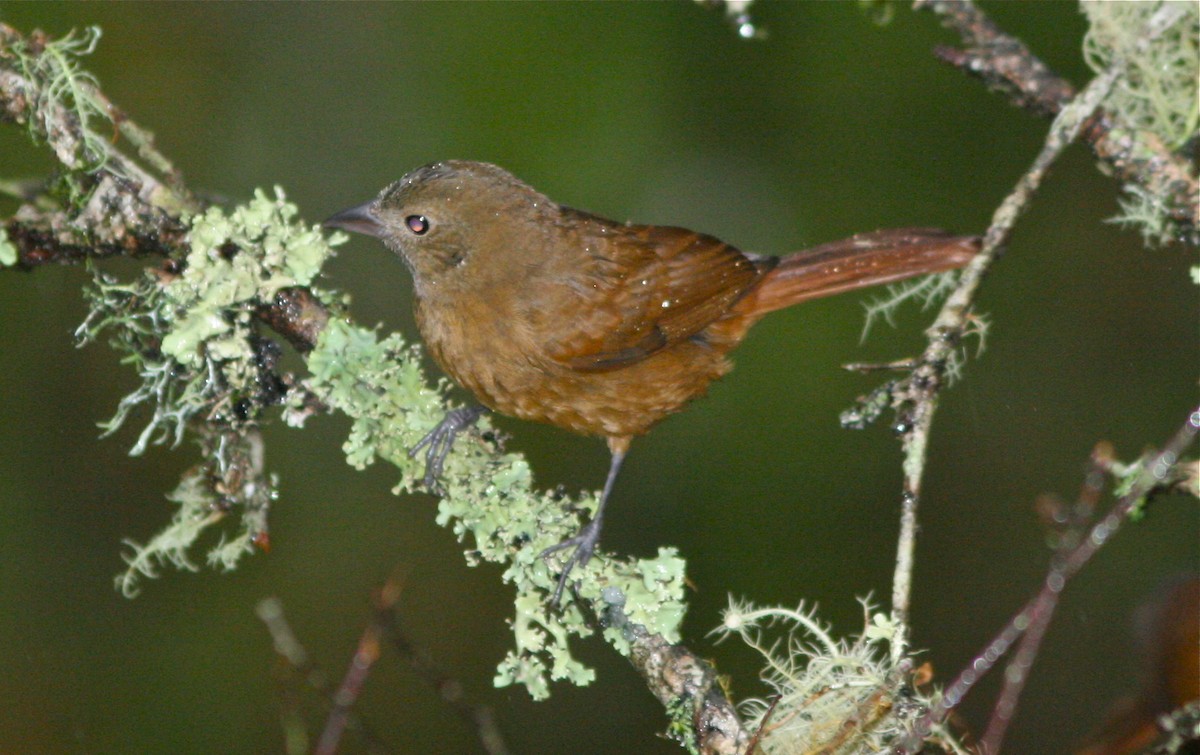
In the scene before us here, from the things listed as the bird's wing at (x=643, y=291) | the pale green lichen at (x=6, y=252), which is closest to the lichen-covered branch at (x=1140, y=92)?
the bird's wing at (x=643, y=291)

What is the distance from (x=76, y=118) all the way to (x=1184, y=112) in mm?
3344

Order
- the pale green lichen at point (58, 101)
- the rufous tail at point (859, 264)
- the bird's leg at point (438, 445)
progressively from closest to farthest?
the pale green lichen at point (58, 101) < the bird's leg at point (438, 445) < the rufous tail at point (859, 264)

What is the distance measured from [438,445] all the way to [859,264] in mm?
1702

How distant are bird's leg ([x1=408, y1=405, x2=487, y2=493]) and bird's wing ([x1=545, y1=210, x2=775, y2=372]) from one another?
19.9 inches

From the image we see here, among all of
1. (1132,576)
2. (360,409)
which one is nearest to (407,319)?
(360,409)

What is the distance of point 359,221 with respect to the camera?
3.77 meters

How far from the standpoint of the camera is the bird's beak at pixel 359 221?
375 centimetres

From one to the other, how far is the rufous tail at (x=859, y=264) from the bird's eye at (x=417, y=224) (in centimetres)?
121

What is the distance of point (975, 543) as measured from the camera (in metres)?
5.57

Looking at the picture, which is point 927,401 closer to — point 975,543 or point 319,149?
point 975,543

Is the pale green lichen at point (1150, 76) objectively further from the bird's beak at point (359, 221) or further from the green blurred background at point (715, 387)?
the bird's beak at point (359, 221)

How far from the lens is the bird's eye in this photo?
3.79 meters

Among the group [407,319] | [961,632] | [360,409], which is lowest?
[360,409]

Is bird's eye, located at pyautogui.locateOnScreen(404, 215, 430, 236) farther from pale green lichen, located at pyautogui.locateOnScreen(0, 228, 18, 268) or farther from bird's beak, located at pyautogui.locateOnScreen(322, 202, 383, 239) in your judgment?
pale green lichen, located at pyautogui.locateOnScreen(0, 228, 18, 268)
